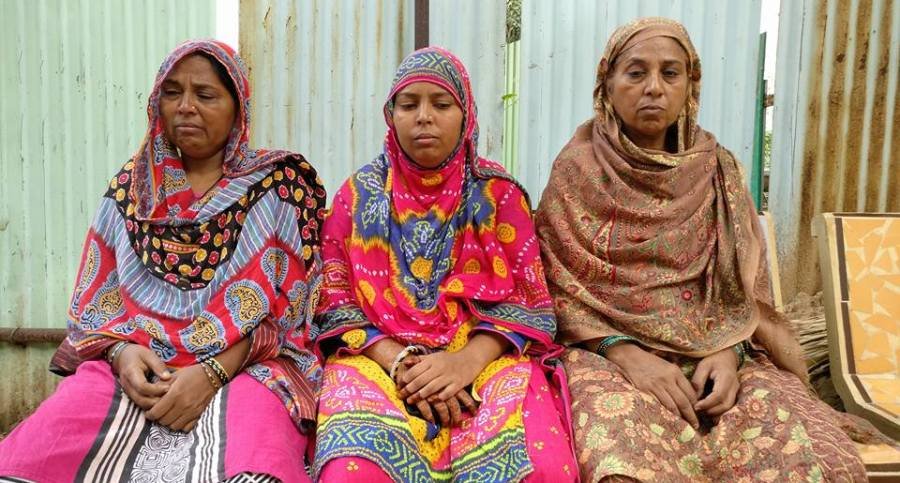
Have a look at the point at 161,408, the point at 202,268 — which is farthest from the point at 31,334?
the point at 161,408

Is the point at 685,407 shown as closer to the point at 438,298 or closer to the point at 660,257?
the point at 660,257

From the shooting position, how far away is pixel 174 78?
202 cm

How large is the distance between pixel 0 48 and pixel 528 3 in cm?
282

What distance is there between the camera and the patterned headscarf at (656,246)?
2.09 m

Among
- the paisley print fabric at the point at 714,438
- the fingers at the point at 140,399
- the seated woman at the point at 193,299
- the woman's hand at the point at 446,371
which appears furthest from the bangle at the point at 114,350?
the paisley print fabric at the point at 714,438

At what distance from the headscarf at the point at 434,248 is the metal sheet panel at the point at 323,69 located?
1176 mm

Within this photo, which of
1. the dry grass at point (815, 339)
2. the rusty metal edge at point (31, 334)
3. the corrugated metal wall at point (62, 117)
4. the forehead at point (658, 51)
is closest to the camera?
the forehead at point (658, 51)

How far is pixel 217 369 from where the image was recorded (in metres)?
1.86

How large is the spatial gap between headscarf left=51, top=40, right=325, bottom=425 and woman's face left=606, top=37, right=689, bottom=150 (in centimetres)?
119

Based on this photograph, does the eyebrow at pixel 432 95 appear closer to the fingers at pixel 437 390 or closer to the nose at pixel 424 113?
the nose at pixel 424 113

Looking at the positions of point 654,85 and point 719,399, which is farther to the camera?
point 654,85

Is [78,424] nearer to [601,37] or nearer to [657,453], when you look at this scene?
[657,453]

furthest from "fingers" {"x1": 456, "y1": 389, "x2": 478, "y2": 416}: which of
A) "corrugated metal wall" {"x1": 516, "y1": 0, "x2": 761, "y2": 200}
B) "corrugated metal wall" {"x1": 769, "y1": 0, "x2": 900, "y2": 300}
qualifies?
"corrugated metal wall" {"x1": 769, "y1": 0, "x2": 900, "y2": 300}

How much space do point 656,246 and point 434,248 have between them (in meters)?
0.74
